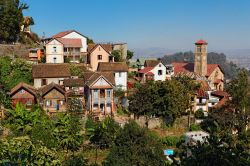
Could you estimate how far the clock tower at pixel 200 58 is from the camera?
4588 cm

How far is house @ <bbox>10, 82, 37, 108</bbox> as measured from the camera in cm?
3067

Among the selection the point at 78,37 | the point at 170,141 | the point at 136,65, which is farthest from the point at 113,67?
the point at 170,141

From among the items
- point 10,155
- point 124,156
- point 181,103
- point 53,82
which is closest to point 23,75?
point 53,82

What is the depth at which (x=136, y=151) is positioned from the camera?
760 inches

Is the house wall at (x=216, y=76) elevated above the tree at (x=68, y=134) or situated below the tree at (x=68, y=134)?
above

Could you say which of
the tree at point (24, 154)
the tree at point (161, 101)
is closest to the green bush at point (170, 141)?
the tree at point (161, 101)

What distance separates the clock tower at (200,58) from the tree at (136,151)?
26964mm

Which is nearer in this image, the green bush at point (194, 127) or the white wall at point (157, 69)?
the green bush at point (194, 127)

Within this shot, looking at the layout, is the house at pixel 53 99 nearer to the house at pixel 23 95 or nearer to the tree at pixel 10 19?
the house at pixel 23 95

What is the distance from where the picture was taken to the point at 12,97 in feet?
101

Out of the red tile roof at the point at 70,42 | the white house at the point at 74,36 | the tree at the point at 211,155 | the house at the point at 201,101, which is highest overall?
the white house at the point at 74,36

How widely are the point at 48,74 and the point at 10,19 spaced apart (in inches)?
460

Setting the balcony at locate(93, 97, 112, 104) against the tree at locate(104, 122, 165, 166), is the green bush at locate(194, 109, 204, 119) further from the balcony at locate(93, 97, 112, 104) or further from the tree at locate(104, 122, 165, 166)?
the tree at locate(104, 122, 165, 166)

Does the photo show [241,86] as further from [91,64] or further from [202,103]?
[91,64]
